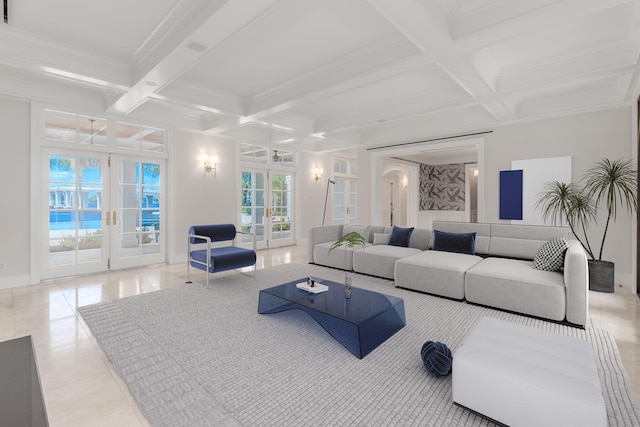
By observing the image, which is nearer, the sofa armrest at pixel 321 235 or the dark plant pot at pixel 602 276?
the dark plant pot at pixel 602 276

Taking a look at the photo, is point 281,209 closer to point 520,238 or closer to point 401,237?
point 401,237

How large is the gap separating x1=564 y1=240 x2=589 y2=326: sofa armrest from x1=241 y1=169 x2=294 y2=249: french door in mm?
5750

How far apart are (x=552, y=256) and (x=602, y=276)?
1.46 metres

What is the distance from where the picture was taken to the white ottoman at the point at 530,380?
1.41 meters

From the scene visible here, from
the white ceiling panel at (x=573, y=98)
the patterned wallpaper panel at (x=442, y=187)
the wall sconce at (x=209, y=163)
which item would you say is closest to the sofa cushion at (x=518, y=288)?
the white ceiling panel at (x=573, y=98)

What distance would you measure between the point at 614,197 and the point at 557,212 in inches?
30.1

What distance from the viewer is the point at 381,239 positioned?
538 centimetres

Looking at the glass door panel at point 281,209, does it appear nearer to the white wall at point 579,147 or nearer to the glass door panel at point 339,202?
the glass door panel at point 339,202

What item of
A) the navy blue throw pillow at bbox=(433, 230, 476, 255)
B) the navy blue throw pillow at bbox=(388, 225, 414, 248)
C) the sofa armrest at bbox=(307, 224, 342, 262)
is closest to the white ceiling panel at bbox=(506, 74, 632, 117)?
the navy blue throw pillow at bbox=(433, 230, 476, 255)

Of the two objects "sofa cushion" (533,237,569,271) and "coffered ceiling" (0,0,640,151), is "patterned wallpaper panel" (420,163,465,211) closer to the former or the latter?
"coffered ceiling" (0,0,640,151)

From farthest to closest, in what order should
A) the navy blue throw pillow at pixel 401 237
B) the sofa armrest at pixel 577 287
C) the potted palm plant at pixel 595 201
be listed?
the navy blue throw pillow at pixel 401 237
the potted palm plant at pixel 595 201
the sofa armrest at pixel 577 287

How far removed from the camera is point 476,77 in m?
3.58

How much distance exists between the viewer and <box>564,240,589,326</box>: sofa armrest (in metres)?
2.87

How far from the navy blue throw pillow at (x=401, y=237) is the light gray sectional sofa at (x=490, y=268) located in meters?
0.08
